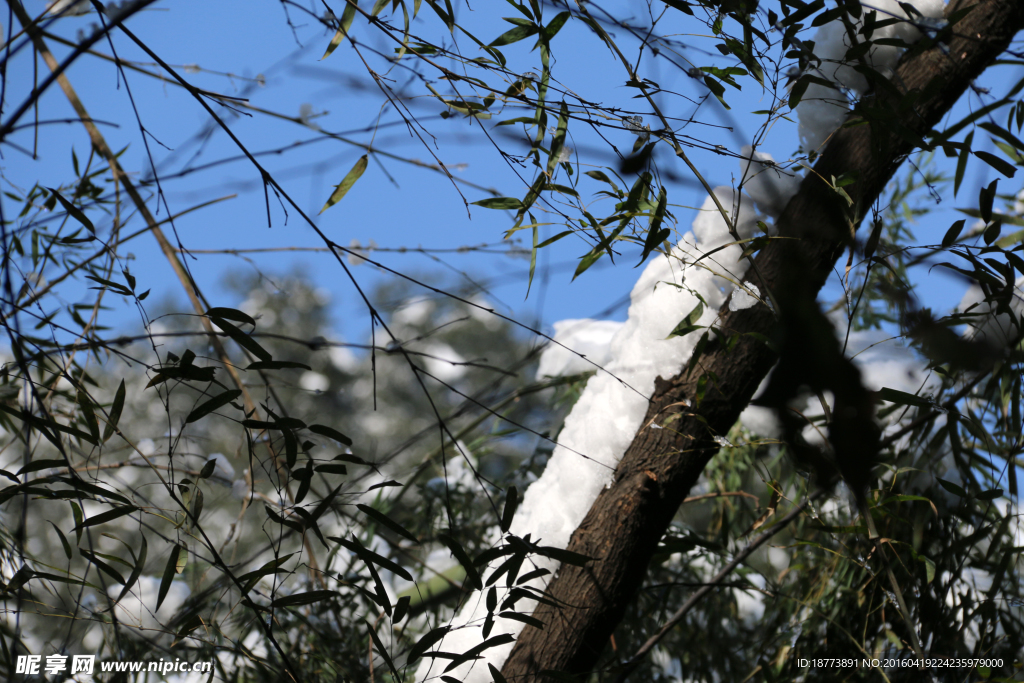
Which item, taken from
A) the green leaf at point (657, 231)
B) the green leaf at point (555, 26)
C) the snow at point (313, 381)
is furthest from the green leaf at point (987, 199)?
the snow at point (313, 381)

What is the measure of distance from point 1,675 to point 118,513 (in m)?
0.25

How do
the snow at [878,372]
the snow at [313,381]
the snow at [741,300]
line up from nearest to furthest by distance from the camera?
the snow at [741,300], the snow at [878,372], the snow at [313,381]

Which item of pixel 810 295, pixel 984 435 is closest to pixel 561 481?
pixel 984 435

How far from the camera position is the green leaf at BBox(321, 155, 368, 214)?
57 cm

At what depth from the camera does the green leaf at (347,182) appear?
574mm

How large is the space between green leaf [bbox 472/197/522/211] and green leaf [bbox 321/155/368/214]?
12cm

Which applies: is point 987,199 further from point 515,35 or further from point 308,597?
point 308,597

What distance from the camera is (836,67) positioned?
0.79 m

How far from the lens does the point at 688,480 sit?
0.76 metres

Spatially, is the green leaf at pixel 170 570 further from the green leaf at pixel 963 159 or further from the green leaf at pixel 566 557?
the green leaf at pixel 963 159

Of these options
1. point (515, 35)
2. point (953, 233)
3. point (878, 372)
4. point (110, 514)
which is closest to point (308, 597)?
point (110, 514)

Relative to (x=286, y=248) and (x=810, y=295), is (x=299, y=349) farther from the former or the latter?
(x=810, y=295)

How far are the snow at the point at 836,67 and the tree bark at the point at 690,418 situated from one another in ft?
0.18

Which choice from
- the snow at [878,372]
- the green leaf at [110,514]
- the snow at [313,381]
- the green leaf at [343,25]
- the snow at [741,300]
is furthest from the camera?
the snow at [313,381]
